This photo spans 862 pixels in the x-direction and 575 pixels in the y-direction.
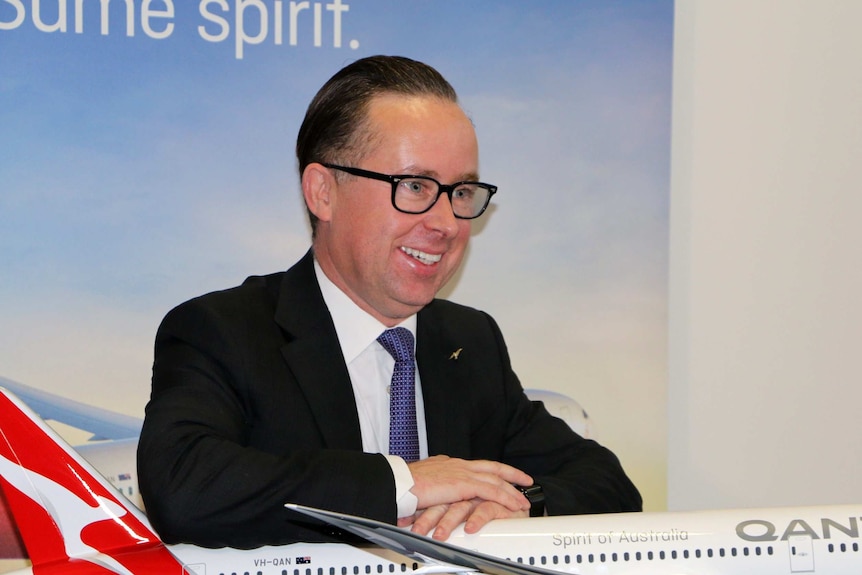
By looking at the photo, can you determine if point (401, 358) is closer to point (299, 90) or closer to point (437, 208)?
point (437, 208)

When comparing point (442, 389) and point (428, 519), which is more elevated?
point (442, 389)

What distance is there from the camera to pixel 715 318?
14.5 feet

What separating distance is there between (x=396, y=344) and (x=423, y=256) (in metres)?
0.36

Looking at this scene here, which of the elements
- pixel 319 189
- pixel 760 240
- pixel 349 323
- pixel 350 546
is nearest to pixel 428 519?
pixel 350 546

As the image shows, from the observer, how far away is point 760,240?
4453 mm

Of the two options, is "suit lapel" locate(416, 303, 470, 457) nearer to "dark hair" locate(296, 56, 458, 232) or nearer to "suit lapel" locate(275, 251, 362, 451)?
"suit lapel" locate(275, 251, 362, 451)

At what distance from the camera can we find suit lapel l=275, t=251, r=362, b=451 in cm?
283

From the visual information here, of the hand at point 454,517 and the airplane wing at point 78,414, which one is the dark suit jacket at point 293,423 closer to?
the hand at point 454,517

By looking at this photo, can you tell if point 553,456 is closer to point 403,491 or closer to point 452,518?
point 452,518

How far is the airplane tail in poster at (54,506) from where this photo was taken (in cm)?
251

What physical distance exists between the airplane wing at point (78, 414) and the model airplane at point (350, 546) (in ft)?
3.92

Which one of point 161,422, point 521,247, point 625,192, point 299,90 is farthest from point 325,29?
point 161,422

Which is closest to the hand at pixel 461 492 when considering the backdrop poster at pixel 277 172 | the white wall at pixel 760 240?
the backdrop poster at pixel 277 172

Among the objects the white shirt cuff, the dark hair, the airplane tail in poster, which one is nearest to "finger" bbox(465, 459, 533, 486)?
the white shirt cuff
